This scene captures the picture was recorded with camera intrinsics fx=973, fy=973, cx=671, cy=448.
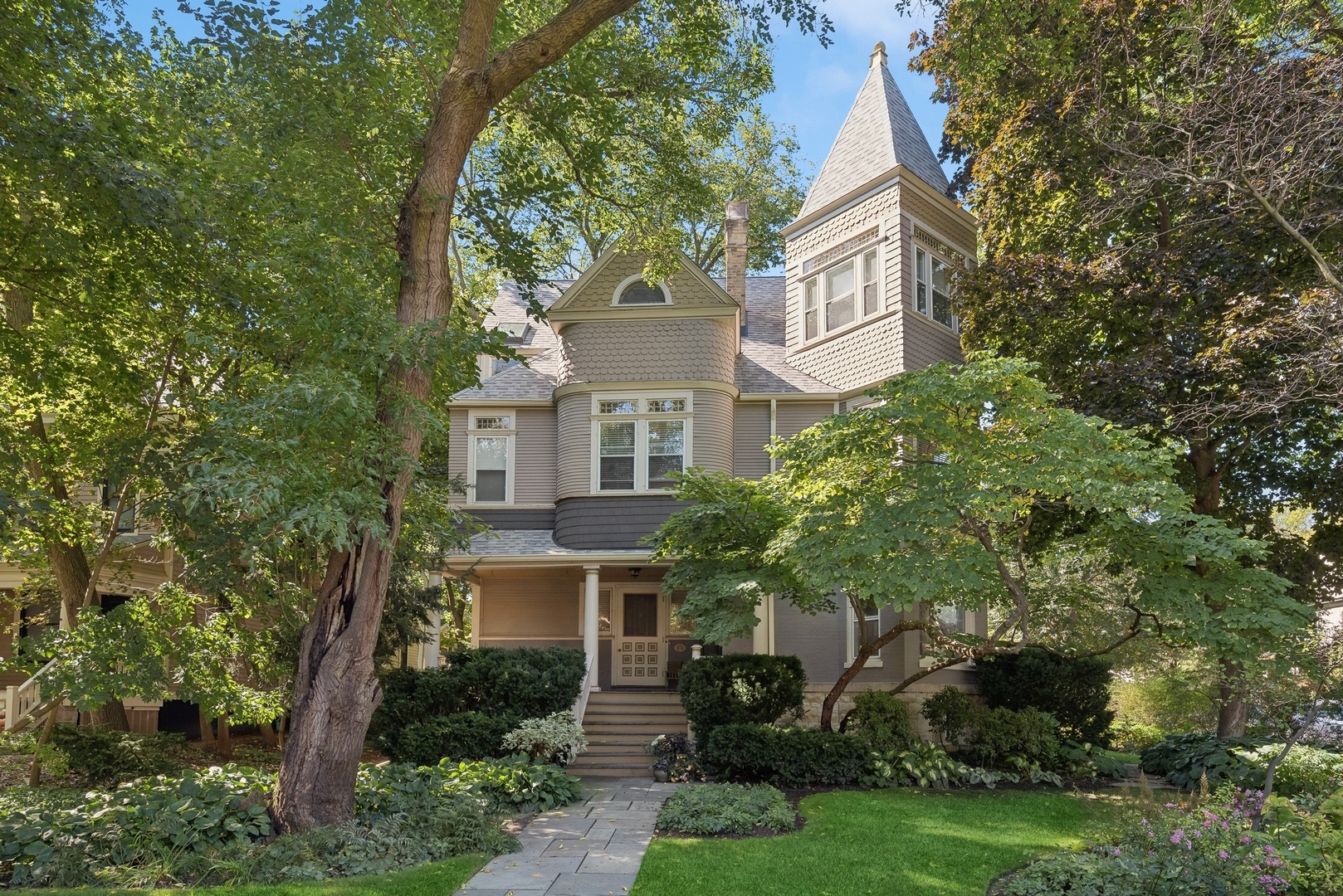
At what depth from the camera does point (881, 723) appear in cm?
1281

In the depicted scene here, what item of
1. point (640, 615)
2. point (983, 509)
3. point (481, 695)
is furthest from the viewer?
point (640, 615)

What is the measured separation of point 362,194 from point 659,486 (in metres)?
7.15

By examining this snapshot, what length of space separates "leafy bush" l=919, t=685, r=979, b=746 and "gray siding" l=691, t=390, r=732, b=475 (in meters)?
5.04

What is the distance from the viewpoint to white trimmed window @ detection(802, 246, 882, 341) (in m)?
16.3

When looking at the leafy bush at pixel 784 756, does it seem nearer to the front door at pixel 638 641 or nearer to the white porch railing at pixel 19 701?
the front door at pixel 638 641

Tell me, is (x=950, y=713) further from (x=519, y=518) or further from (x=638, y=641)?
(x=519, y=518)

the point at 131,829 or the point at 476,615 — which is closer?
the point at 131,829

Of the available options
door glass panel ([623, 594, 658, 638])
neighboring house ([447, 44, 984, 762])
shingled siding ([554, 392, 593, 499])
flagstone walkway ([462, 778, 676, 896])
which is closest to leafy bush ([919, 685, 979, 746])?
neighboring house ([447, 44, 984, 762])

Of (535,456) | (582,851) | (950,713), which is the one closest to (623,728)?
(950,713)

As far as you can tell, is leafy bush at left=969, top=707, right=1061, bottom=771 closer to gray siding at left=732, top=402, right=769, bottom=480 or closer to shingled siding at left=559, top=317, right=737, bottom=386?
gray siding at left=732, top=402, right=769, bottom=480

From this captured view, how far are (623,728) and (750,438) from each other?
5408 millimetres

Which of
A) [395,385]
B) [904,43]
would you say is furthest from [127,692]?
[904,43]

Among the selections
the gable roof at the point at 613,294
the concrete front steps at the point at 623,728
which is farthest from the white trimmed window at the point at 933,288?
the concrete front steps at the point at 623,728

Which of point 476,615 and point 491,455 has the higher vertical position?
point 491,455
